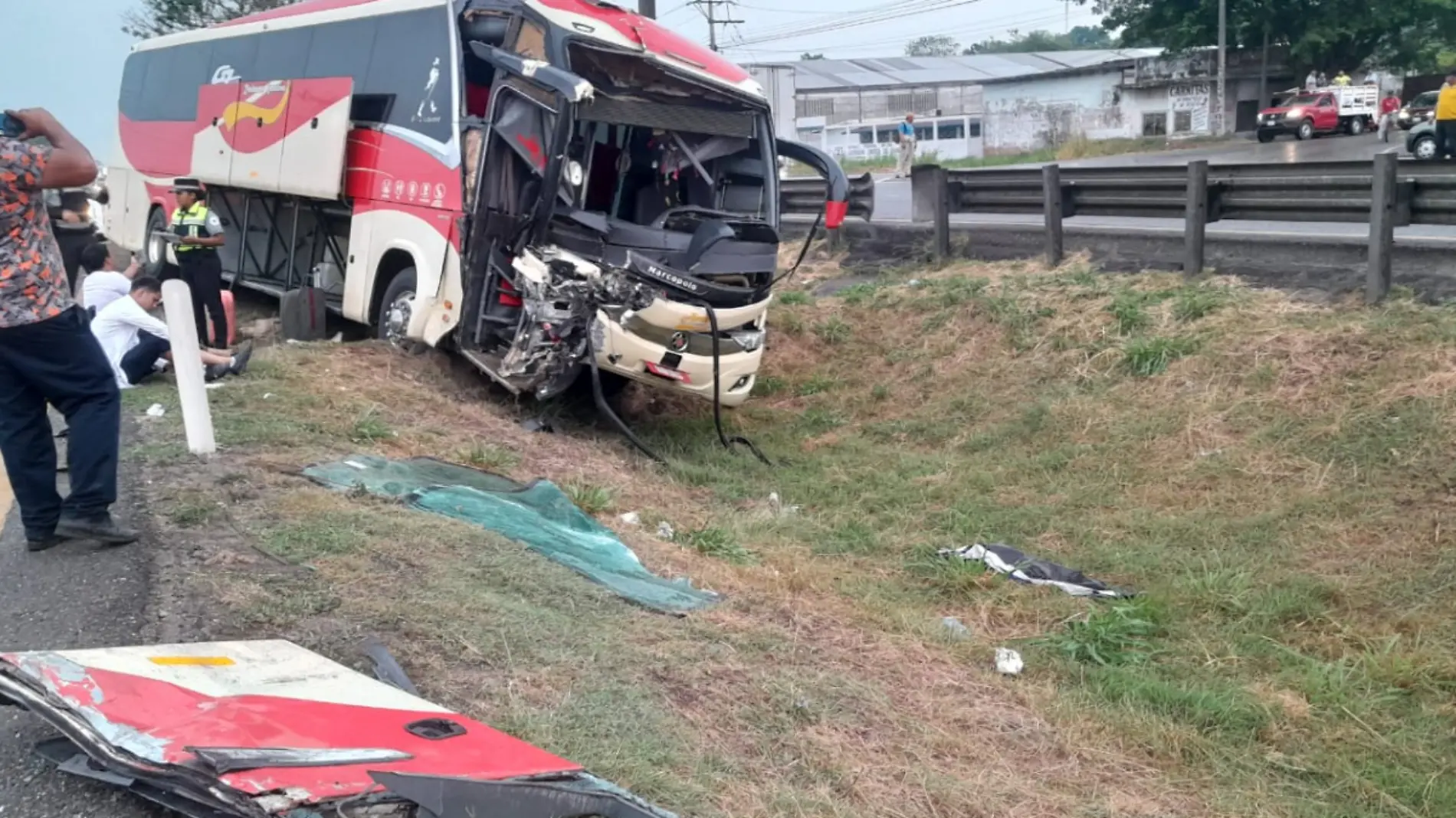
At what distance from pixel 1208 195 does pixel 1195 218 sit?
29 cm

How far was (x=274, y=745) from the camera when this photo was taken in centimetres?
284

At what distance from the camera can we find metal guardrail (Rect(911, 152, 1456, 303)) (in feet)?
26.6

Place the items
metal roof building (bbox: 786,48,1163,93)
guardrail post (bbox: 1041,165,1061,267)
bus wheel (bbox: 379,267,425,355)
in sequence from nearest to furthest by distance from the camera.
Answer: bus wheel (bbox: 379,267,425,355) < guardrail post (bbox: 1041,165,1061,267) < metal roof building (bbox: 786,48,1163,93)

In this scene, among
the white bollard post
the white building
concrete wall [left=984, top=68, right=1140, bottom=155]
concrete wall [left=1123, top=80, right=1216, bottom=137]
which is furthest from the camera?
concrete wall [left=984, top=68, right=1140, bottom=155]

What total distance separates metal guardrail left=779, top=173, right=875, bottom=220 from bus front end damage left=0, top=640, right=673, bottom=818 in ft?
34.4

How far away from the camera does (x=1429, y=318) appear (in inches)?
301

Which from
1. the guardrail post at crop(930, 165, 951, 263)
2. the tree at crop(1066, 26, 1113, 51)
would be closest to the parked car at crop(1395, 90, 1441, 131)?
the guardrail post at crop(930, 165, 951, 263)

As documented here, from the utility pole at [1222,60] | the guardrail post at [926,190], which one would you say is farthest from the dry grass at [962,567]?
the utility pole at [1222,60]

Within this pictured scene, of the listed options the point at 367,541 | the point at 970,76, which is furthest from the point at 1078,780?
the point at 970,76

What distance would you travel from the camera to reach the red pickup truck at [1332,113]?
34906 millimetres

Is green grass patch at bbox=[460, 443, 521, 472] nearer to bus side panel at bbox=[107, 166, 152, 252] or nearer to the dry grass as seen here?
the dry grass

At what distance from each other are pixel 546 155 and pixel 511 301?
1102mm

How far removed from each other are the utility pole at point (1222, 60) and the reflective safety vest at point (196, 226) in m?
39.9

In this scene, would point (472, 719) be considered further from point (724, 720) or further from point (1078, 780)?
point (1078, 780)
